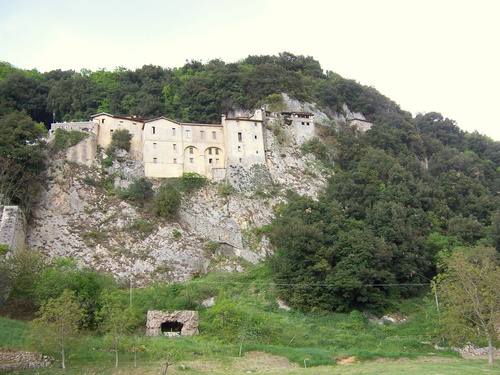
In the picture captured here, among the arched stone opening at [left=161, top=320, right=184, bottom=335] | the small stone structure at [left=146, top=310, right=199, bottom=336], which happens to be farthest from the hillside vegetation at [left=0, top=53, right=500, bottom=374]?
the arched stone opening at [left=161, top=320, right=184, bottom=335]

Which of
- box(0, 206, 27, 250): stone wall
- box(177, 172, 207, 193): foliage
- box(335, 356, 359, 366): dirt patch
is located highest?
box(177, 172, 207, 193): foliage

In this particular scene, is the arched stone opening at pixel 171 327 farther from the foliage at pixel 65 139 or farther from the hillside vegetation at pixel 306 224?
the foliage at pixel 65 139

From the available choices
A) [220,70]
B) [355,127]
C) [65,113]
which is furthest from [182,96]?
[355,127]

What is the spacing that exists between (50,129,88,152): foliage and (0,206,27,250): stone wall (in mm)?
10630

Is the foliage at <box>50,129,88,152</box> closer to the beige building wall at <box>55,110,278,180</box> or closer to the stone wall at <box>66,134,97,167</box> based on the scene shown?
the stone wall at <box>66,134,97,167</box>

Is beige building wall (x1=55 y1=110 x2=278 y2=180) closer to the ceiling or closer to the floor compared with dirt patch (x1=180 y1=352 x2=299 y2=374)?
closer to the ceiling

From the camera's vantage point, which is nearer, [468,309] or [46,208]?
[468,309]

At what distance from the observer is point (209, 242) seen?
155 ft

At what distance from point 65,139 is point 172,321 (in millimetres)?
26058

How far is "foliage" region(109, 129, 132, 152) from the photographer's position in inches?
2072

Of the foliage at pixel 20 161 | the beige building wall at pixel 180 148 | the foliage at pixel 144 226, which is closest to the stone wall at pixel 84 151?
the foliage at pixel 20 161

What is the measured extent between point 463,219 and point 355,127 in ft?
71.1

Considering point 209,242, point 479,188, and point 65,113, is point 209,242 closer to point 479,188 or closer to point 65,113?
point 65,113

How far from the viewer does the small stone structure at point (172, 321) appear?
33656mm
